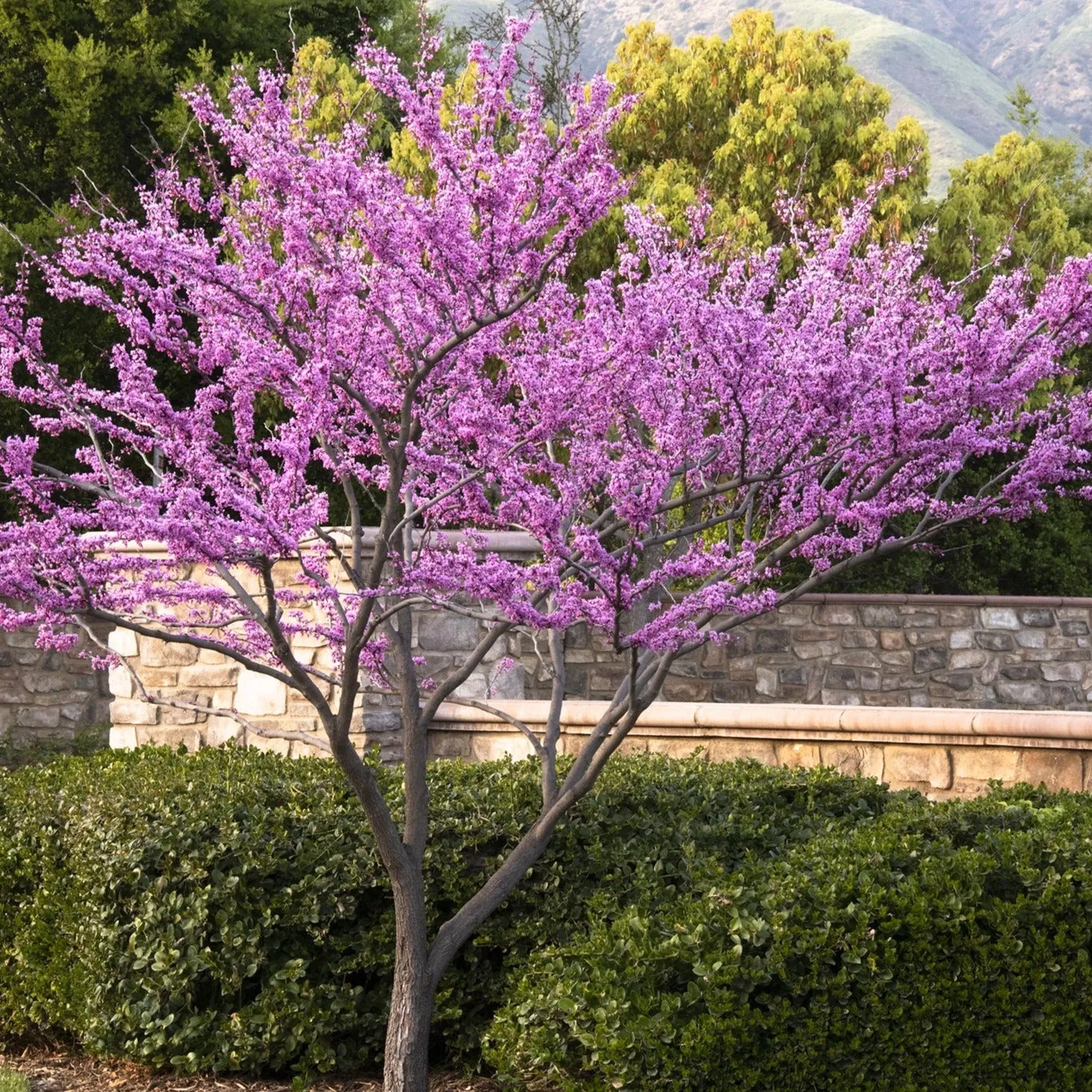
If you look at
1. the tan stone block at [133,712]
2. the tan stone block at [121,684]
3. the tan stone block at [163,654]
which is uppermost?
the tan stone block at [163,654]

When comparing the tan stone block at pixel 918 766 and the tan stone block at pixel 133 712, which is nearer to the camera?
the tan stone block at pixel 918 766

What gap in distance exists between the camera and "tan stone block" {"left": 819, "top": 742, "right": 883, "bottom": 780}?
7.02 meters

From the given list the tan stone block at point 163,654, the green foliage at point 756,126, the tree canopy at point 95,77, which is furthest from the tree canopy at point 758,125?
the tan stone block at point 163,654

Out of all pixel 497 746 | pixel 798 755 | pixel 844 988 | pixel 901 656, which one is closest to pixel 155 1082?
pixel 844 988

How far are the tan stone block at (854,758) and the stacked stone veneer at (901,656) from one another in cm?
511

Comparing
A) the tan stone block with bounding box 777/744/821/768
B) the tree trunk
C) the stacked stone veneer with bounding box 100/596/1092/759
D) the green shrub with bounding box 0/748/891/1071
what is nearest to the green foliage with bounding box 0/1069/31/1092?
the green shrub with bounding box 0/748/891/1071

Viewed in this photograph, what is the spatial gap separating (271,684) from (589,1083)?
4822 mm

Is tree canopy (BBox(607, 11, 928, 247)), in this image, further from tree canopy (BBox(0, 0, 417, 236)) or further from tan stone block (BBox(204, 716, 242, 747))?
tan stone block (BBox(204, 716, 242, 747))

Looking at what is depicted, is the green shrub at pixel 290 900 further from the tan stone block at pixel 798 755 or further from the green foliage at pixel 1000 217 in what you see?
the green foliage at pixel 1000 217

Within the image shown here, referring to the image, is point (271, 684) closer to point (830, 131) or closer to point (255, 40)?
point (830, 131)

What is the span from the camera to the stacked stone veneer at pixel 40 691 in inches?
515

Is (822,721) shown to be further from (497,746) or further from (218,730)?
(218,730)

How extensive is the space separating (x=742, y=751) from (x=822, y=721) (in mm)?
521

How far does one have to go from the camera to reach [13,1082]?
5355 mm
